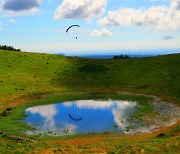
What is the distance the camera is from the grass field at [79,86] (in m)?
29.7

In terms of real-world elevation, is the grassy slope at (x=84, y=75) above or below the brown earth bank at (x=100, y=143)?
above

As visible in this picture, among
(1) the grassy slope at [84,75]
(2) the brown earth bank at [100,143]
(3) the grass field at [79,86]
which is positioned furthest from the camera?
(1) the grassy slope at [84,75]

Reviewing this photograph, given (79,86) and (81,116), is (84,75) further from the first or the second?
(81,116)

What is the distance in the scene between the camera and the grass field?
97.6ft

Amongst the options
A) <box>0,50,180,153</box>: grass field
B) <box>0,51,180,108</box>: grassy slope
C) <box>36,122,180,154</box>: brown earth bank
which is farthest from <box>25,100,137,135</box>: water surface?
<box>0,51,180,108</box>: grassy slope

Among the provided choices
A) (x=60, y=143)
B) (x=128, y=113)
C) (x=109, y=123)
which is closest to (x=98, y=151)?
(x=60, y=143)

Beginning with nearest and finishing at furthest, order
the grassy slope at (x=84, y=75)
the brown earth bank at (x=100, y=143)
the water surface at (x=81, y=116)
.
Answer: the brown earth bank at (x=100, y=143), the water surface at (x=81, y=116), the grassy slope at (x=84, y=75)

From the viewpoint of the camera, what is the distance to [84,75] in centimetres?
7312

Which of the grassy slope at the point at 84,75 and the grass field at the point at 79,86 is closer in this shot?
the grass field at the point at 79,86

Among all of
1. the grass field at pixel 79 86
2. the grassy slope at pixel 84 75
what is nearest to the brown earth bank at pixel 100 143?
the grass field at pixel 79 86

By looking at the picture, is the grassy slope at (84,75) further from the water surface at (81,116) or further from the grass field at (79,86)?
the water surface at (81,116)

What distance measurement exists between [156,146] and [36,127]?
16961 millimetres

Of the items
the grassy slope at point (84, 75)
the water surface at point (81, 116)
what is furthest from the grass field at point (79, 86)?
the water surface at point (81, 116)

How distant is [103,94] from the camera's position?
59.5m
